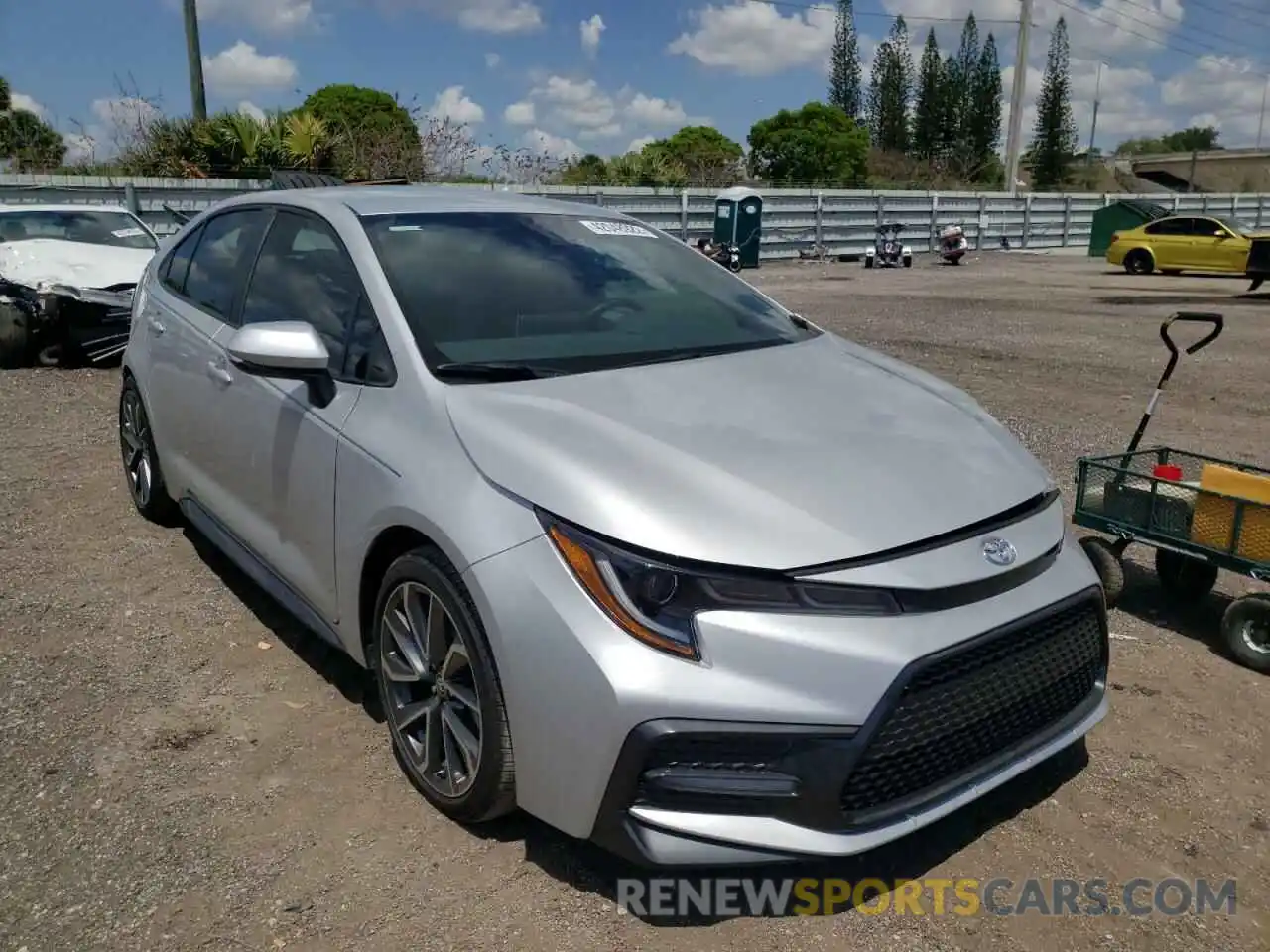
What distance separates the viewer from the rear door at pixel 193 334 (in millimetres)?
4031

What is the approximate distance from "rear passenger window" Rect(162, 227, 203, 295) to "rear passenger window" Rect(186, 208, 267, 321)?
0.06 m

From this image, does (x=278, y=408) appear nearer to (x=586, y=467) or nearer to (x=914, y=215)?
(x=586, y=467)

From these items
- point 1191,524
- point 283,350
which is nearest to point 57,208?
point 283,350

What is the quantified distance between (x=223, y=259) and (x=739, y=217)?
21.4m

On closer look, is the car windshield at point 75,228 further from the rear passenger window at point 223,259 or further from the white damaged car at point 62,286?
the rear passenger window at point 223,259

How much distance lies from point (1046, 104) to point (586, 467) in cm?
8910

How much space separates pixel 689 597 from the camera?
88.4 inches

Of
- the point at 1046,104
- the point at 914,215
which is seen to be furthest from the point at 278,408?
the point at 1046,104

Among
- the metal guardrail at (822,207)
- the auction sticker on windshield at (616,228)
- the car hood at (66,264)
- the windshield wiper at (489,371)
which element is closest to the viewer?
the windshield wiper at (489,371)

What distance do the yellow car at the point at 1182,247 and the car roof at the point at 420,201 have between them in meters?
23.5

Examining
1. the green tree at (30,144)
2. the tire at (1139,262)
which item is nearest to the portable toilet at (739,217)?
the tire at (1139,262)

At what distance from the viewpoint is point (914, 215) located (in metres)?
29.9

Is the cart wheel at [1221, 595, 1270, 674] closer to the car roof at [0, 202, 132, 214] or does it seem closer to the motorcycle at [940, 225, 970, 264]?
the car roof at [0, 202, 132, 214]

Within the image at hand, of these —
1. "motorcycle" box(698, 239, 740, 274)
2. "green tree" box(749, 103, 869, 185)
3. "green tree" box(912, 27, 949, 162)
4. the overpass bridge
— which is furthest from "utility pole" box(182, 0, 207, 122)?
the overpass bridge
